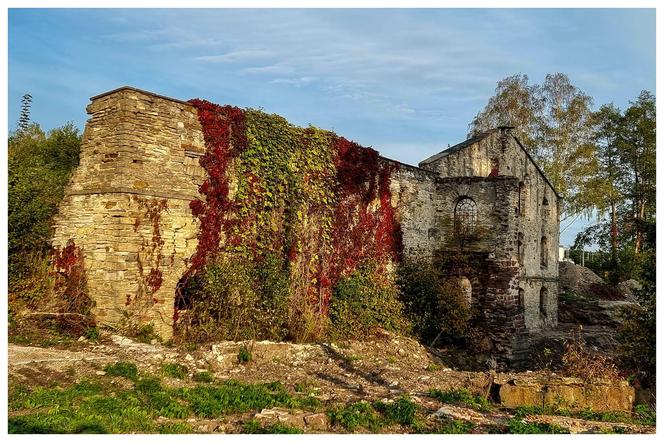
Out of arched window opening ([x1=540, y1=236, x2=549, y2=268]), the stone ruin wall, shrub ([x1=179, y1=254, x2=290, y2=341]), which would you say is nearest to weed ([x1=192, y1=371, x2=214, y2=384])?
shrub ([x1=179, y1=254, x2=290, y2=341])

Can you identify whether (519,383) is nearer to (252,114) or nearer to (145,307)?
(145,307)

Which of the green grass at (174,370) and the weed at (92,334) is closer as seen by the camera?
the green grass at (174,370)

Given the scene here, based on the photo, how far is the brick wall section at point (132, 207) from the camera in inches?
462

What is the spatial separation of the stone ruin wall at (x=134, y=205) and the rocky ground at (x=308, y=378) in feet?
3.69

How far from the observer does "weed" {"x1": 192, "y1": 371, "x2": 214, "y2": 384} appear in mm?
9914

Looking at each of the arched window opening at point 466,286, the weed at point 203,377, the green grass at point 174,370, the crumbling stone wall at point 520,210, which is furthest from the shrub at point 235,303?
the crumbling stone wall at point 520,210

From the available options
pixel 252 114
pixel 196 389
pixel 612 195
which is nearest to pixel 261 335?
pixel 196 389

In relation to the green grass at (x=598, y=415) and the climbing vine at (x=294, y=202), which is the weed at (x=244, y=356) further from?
the green grass at (x=598, y=415)

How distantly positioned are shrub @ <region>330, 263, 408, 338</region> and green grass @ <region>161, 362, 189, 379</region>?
18.2 feet

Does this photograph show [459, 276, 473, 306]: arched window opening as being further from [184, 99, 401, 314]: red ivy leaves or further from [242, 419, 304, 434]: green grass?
[242, 419, 304, 434]: green grass

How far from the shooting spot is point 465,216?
2036cm

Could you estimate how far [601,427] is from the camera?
762cm

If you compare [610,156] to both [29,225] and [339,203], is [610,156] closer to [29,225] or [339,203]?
[339,203]

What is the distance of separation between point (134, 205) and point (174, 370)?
3.69 metres
